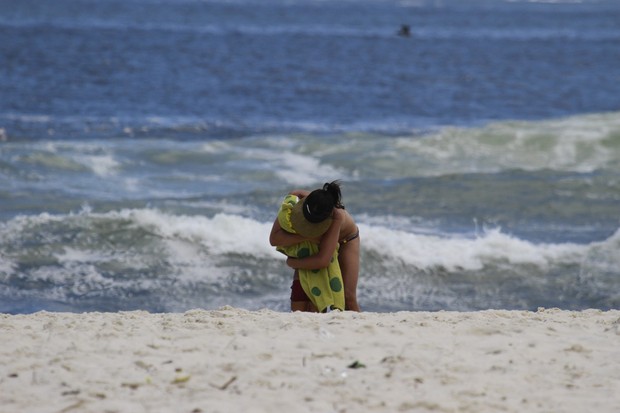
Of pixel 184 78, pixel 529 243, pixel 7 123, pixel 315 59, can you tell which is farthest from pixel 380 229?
pixel 315 59

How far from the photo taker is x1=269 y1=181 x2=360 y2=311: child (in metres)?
6.54

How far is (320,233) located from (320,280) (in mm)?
416

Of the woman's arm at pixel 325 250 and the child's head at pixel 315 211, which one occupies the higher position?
the child's head at pixel 315 211

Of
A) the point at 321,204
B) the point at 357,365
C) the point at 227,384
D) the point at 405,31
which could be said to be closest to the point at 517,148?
the point at 321,204

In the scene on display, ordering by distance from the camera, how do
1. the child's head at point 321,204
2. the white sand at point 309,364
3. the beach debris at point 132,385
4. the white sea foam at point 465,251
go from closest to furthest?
the white sand at point 309,364 → the beach debris at point 132,385 → the child's head at point 321,204 → the white sea foam at point 465,251

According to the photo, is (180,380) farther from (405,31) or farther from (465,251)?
(405,31)

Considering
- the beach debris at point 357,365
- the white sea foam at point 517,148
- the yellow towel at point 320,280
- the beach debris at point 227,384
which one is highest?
the white sea foam at point 517,148

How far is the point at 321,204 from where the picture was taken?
651cm

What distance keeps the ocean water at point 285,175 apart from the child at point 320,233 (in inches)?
90.5

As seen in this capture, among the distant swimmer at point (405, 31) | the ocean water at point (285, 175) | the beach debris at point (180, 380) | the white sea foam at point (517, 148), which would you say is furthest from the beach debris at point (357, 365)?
the distant swimmer at point (405, 31)

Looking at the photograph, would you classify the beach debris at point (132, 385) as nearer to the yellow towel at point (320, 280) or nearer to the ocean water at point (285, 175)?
the yellow towel at point (320, 280)

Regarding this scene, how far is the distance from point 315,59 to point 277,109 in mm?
13452

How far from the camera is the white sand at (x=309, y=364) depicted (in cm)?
476

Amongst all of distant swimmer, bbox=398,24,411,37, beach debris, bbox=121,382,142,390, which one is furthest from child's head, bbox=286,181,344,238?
distant swimmer, bbox=398,24,411,37
